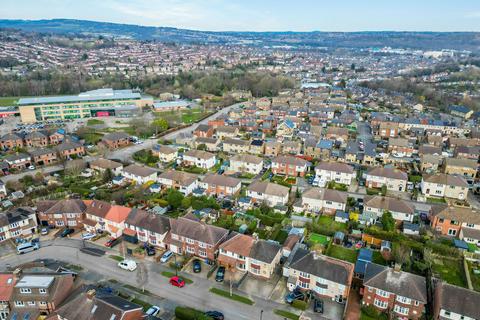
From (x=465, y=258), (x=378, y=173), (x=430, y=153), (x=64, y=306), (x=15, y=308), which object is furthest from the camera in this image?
(x=430, y=153)

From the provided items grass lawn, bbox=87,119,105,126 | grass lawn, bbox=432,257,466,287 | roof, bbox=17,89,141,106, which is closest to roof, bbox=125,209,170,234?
grass lawn, bbox=432,257,466,287

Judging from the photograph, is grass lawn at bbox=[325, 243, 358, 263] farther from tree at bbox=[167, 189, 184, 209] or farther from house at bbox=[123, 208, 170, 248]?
tree at bbox=[167, 189, 184, 209]

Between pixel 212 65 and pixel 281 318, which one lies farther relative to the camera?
pixel 212 65

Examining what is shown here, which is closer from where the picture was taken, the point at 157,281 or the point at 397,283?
the point at 397,283

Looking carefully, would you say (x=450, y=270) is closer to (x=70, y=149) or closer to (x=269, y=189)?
(x=269, y=189)

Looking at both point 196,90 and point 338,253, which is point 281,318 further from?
point 196,90

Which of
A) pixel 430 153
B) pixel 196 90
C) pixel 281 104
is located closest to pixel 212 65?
pixel 196 90

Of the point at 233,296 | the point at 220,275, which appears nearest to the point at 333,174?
the point at 220,275
